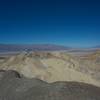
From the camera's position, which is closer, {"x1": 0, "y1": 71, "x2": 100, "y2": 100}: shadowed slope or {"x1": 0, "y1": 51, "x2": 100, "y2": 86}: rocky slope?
{"x1": 0, "y1": 71, "x2": 100, "y2": 100}: shadowed slope

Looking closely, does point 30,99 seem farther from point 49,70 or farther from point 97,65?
point 97,65

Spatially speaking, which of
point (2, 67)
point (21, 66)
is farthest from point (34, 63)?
point (2, 67)

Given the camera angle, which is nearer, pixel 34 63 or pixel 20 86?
pixel 20 86

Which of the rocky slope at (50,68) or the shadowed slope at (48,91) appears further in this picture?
the rocky slope at (50,68)

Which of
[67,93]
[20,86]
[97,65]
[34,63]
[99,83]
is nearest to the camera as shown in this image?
[67,93]

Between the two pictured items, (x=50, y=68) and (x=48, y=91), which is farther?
(x=50, y=68)

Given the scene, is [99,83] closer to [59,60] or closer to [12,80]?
[59,60]

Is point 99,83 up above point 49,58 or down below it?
below

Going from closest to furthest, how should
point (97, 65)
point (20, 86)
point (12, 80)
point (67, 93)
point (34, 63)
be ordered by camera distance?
point (67, 93), point (20, 86), point (12, 80), point (34, 63), point (97, 65)

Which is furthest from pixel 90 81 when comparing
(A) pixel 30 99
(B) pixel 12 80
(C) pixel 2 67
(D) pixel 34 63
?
(A) pixel 30 99

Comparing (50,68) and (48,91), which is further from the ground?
(48,91)
